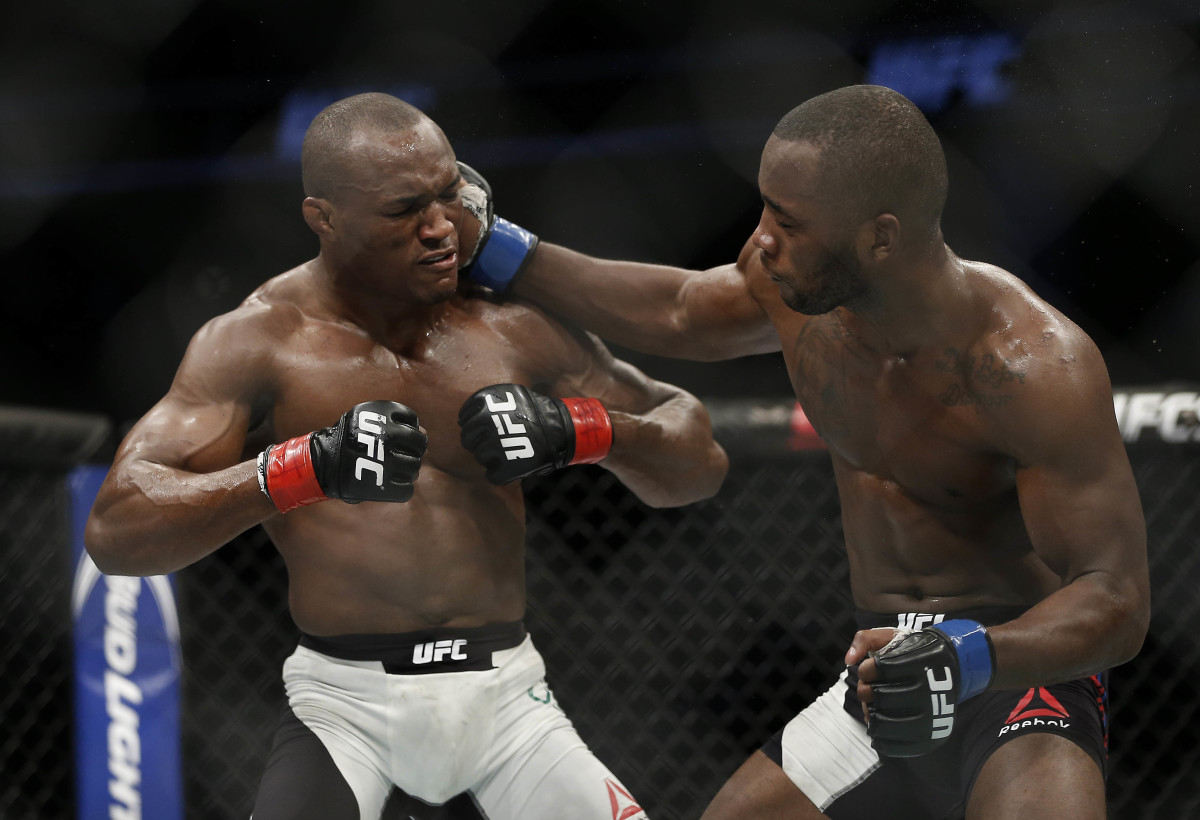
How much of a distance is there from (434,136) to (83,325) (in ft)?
5.07

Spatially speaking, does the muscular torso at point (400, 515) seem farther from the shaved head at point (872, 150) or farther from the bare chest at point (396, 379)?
the shaved head at point (872, 150)

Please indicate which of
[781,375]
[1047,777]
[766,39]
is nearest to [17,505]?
[781,375]

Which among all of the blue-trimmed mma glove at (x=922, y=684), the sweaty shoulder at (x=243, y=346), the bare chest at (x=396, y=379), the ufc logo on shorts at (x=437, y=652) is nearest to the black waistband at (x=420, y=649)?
the ufc logo on shorts at (x=437, y=652)

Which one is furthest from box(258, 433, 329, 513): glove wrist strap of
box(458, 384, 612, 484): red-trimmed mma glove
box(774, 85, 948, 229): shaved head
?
box(774, 85, 948, 229): shaved head

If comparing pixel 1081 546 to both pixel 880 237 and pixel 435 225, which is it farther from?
pixel 435 225

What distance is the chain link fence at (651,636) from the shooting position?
2.47m

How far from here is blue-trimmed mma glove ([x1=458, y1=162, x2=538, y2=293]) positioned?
184 centimetres

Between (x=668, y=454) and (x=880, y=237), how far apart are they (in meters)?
0.50

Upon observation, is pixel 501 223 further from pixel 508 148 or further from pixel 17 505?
pixel 17 505

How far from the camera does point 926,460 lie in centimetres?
163

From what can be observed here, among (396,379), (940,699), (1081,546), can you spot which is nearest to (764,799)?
(940,699)

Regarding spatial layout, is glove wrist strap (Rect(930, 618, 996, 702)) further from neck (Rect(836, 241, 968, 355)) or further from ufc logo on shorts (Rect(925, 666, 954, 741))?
neck (Rect(836, 241, 968, 355))

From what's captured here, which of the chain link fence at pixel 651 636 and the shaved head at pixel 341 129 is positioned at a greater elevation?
the shaved head at pixel 341 129

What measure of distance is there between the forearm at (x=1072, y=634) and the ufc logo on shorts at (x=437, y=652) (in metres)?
0.77
